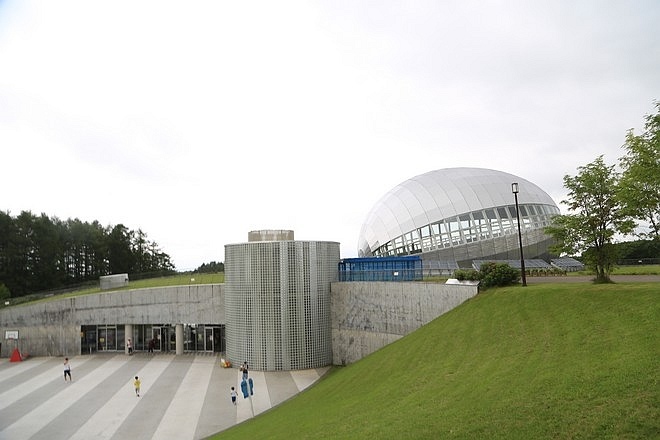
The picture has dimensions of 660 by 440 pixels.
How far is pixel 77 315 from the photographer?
34.7 m

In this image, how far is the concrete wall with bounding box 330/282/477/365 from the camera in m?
20.6

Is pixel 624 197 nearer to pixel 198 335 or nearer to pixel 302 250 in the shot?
pixel 302 250

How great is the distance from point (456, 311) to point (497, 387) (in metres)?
8.92

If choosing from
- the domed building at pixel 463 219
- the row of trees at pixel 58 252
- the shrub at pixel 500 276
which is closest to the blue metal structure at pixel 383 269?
the shrub at pixel 500 276

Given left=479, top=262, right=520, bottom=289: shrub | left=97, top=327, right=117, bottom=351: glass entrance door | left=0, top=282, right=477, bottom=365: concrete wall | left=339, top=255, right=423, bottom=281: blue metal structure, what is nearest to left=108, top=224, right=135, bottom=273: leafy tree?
left=0, top=282, right=477, bottom=365: concrete wall

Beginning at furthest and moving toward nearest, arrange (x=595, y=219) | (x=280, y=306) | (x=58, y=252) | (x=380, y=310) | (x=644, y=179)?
(x=58, y=252) → (x=280, y=306) → (x=380, y=310) → (x=595, y=219) → (x=644, y=179)

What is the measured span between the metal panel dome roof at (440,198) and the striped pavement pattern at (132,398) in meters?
13.6

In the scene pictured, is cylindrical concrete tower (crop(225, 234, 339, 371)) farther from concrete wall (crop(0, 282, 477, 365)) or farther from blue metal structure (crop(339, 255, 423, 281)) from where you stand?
blue metal structure (crop(339, 255, 423, 281))

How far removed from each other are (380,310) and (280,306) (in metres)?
6.44

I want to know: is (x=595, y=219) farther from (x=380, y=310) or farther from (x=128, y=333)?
(x=128, y=333)

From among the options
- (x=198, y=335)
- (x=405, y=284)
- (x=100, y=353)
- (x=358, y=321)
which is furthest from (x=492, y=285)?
(x=100, y=353)

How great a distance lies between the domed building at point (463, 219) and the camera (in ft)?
100

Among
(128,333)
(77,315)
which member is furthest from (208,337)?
(77,315)

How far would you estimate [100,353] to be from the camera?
34.3m
